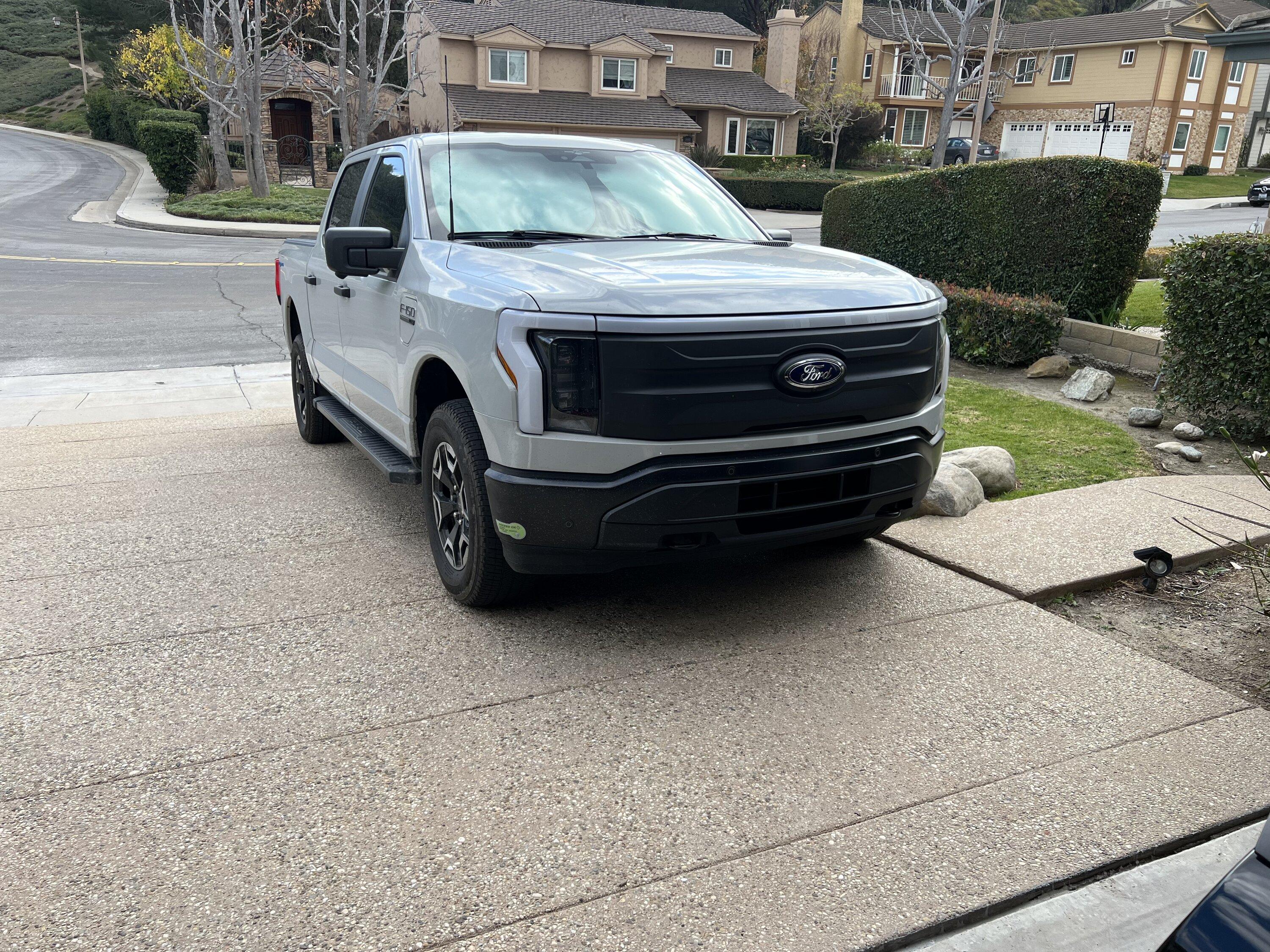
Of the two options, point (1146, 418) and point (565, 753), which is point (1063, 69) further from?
point (565, 753)

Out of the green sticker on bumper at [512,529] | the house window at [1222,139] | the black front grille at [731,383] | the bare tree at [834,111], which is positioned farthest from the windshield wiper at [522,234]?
the house window at [1222,139]

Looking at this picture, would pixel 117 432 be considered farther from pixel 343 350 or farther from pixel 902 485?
pixel 902 485

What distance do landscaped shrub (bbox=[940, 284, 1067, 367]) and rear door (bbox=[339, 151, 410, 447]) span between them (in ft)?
17.5

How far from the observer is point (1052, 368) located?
28.5 feet

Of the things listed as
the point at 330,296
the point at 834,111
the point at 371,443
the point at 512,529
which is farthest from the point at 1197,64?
the point at 512,529

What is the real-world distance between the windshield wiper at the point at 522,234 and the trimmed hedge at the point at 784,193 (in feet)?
110

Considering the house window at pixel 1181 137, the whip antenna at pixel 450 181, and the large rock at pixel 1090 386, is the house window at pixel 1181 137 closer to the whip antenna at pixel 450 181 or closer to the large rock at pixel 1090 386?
the large rock at pixel 1090 386

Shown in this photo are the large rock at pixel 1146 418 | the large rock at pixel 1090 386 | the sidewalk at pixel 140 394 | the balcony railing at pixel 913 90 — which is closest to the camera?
the large rock at pixel 1146 418

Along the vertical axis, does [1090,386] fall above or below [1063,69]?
below

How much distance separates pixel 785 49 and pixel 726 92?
19.4 feet

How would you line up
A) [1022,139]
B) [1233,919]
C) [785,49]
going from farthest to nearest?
[1022,139], [785,49], [1233,919]

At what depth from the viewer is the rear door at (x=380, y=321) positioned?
4680mm

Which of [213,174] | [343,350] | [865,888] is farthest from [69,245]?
[865,888]

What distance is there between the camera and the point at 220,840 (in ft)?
9.05
